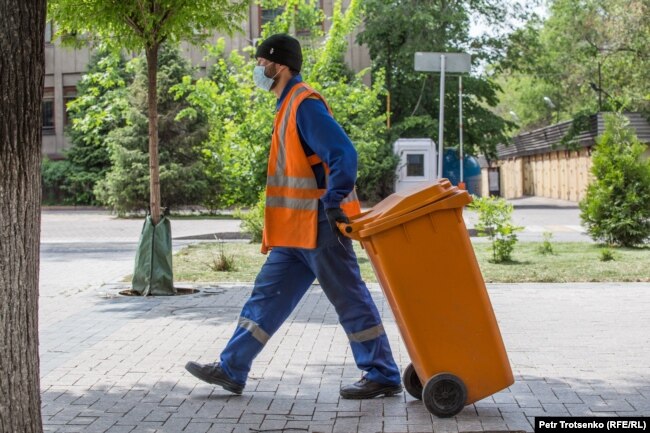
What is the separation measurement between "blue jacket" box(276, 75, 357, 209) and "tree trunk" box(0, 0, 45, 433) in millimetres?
1595

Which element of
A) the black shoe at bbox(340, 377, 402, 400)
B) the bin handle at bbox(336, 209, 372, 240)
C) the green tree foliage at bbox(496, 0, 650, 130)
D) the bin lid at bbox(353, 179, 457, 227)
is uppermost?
the green tree foliage at bbox(496, 0, 650, 130)

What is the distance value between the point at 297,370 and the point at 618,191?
11.9m

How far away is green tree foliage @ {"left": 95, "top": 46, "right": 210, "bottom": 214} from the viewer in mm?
32156

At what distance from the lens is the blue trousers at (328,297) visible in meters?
5.55

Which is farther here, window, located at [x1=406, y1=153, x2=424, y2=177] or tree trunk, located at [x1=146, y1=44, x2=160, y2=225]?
window, located at [x1=406, y1=153, x2=424, y2=177]

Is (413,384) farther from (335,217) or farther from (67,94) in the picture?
(67,94)

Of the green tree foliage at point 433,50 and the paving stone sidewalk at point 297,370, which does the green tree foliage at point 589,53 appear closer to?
the green tree foliage at point 433,50

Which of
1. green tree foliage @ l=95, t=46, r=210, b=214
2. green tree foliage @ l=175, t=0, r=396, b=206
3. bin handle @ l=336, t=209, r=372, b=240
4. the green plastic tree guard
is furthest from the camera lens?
green tree foliage @ l=95, t=46, r=210, b=214

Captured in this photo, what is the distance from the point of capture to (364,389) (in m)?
5.62

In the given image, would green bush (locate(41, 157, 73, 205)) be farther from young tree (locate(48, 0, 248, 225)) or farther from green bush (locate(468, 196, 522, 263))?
young tree (locate(48, 0, 248, 225))

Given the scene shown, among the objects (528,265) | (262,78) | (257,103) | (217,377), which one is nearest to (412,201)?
(262,78)

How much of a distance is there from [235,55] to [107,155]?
52.0ft

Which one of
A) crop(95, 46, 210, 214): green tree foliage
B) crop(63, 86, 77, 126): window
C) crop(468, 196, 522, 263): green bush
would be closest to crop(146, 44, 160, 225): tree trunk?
crop(468, 196, 522, 263): green bush

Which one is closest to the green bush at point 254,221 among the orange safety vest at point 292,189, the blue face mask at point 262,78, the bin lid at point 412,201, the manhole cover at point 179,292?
the manhole cover at point 179,292
